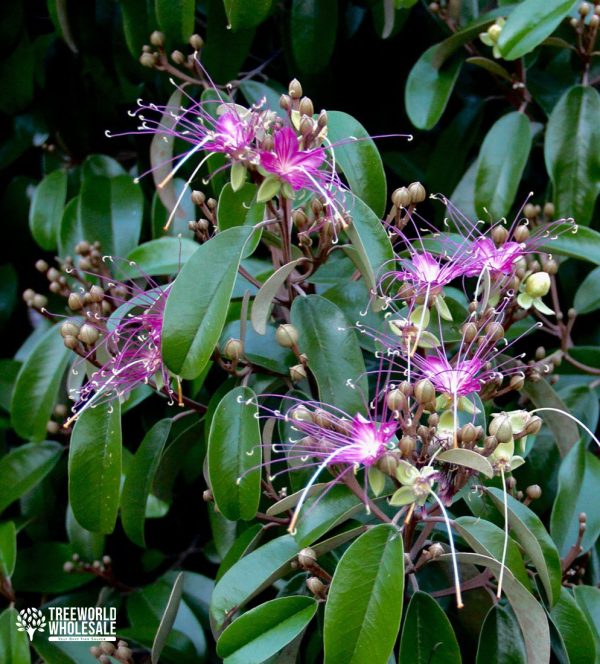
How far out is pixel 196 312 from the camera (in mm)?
1050

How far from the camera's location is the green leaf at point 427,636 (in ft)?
3.43

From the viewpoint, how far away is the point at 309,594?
116 cm

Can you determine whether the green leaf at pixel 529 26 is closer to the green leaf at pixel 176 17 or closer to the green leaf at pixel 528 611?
the green leaf at pixel 176 17

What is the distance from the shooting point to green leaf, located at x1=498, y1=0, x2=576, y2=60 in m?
1.41

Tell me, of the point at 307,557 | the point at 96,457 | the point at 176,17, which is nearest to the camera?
the point at 307,557

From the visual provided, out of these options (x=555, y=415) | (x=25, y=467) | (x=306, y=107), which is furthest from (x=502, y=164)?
(x=25, y=467)

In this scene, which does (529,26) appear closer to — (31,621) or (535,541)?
(535,541)

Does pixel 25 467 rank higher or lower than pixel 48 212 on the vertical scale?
lower

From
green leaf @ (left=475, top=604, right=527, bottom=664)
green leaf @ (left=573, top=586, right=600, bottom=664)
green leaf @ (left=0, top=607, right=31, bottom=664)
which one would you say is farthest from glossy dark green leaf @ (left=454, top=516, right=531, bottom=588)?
green leaf @ (left=0, top=607, right=31, bottom=664)

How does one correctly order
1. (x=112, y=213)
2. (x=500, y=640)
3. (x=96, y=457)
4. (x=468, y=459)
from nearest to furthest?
(x=468, y=459), (x=500, y=640), (x=96, y=457), (x=112, y=213)

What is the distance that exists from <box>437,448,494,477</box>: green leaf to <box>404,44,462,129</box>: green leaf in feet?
2.63

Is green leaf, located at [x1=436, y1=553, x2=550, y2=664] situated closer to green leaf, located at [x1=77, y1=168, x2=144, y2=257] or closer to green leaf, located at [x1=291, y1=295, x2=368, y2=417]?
green leaf, located at [x1=291, y1=295, x2=368, y2=417]

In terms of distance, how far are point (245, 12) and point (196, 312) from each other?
623 mm

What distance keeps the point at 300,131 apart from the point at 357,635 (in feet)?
2.00
